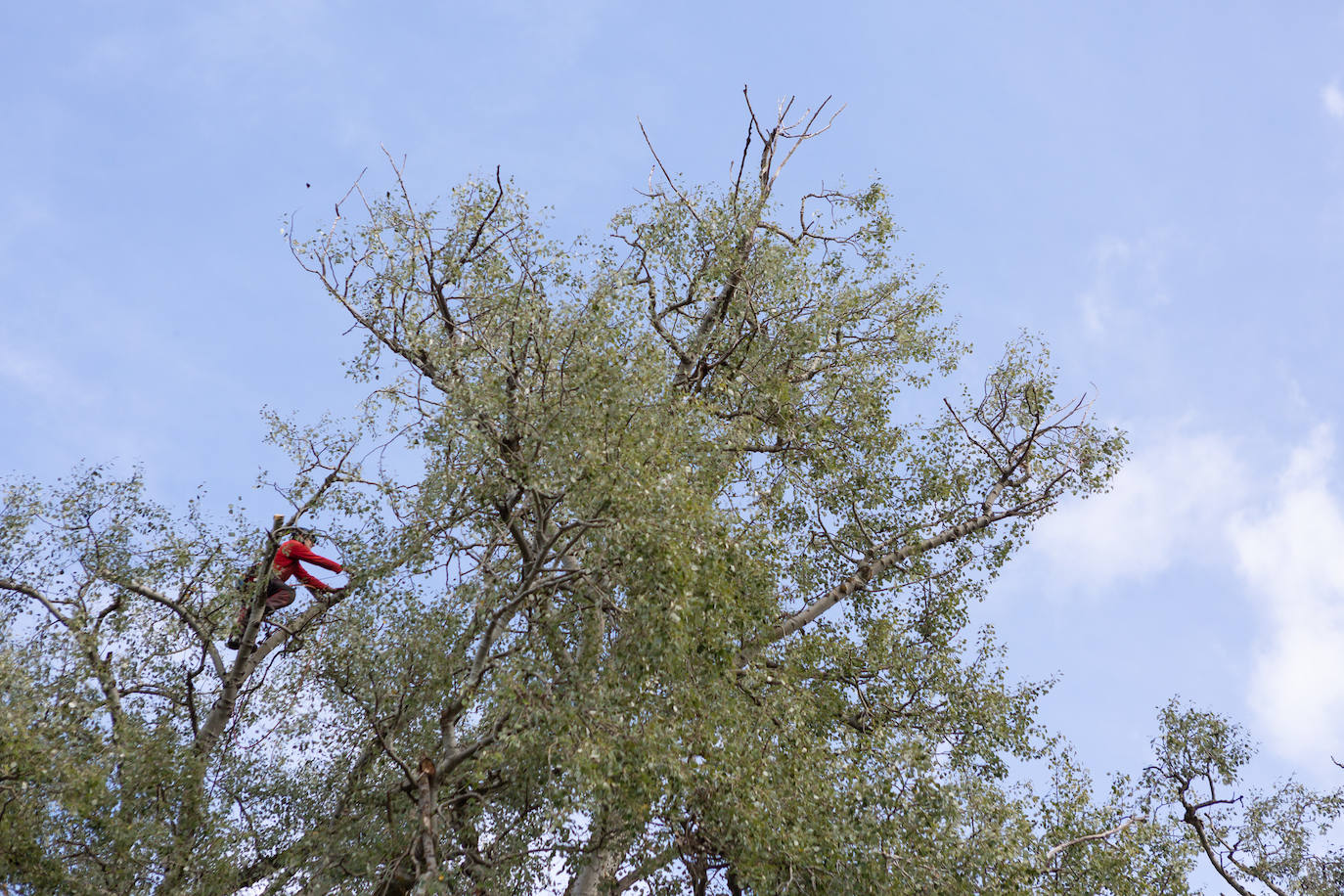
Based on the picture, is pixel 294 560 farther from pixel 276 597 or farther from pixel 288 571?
pixel 276 597

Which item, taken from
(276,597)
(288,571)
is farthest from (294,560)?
(276,597)

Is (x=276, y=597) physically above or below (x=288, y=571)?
below

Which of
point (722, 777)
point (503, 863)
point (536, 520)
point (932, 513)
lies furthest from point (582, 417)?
point (932, 513)

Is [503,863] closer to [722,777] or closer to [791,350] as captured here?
[722,777]

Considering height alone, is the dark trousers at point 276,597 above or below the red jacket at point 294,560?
below

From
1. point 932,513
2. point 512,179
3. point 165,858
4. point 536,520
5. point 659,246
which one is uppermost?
point 659,246

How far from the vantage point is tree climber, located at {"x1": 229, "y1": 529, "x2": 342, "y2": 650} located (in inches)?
719

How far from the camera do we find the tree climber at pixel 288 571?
1827cm

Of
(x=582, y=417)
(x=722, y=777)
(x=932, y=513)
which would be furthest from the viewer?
(x=932, y=513)

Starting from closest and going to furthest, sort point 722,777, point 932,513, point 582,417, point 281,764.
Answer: point 722,777 < point 582,417 < point 281,764 < point 932,513

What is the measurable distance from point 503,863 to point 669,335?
433 inches

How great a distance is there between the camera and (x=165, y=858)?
49.6 ft

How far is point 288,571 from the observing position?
18375mm

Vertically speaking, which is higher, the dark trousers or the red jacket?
the red jacket
